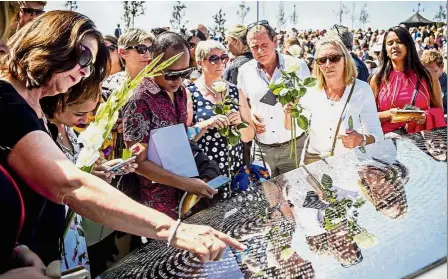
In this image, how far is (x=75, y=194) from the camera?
119 centimetres

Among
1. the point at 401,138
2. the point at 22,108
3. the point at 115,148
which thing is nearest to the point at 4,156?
the point at 22,108

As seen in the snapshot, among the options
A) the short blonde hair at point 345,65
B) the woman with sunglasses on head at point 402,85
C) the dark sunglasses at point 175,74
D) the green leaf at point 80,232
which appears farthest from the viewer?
the woman with sunglasses on head at point 402,85

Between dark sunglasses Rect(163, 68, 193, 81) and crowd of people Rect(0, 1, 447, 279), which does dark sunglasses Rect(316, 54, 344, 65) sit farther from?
dark sunglasses Rect(163, 68, 193, 81)

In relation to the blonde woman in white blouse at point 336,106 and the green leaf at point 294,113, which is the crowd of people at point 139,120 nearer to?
the blonde woman in white blouse at point 336,106

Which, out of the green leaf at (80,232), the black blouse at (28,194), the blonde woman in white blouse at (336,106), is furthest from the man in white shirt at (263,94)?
the black blouse at (28,194)

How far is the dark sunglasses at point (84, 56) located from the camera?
1.52 meters

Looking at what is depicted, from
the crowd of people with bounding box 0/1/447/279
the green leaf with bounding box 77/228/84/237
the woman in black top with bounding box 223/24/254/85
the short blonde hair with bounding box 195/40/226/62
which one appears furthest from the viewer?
the woman in black top with bounding box 223/24/254/85

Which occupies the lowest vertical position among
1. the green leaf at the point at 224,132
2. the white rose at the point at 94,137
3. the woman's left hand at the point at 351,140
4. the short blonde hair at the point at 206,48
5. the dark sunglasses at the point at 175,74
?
the woman's left hand at the point at 351,140

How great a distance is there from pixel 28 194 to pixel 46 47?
0.47 meters

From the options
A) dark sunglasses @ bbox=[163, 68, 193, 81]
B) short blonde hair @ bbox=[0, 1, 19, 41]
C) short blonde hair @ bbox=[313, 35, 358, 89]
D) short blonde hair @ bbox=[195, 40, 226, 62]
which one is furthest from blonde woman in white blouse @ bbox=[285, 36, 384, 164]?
short blonde hair @ bbox=[0, 1, 19, 41]

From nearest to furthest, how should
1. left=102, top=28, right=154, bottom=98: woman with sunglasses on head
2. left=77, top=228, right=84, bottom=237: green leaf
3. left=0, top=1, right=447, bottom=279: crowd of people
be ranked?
1. left=0, top=1, right=447, bottom=279: crowd of people
2. left=77, top=228, right=84, bottom=237: green leaf
3. left=102, top=28, right=154, bottom=98: woman with sunglasses on head

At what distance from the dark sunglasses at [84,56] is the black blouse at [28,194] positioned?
0.24m

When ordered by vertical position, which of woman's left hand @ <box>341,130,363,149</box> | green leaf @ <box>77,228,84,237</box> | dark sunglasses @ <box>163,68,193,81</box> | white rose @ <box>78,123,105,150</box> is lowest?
green leaf @ <box>77,228,84,237</box>

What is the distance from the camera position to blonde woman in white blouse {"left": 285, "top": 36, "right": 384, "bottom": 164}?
2.92m
